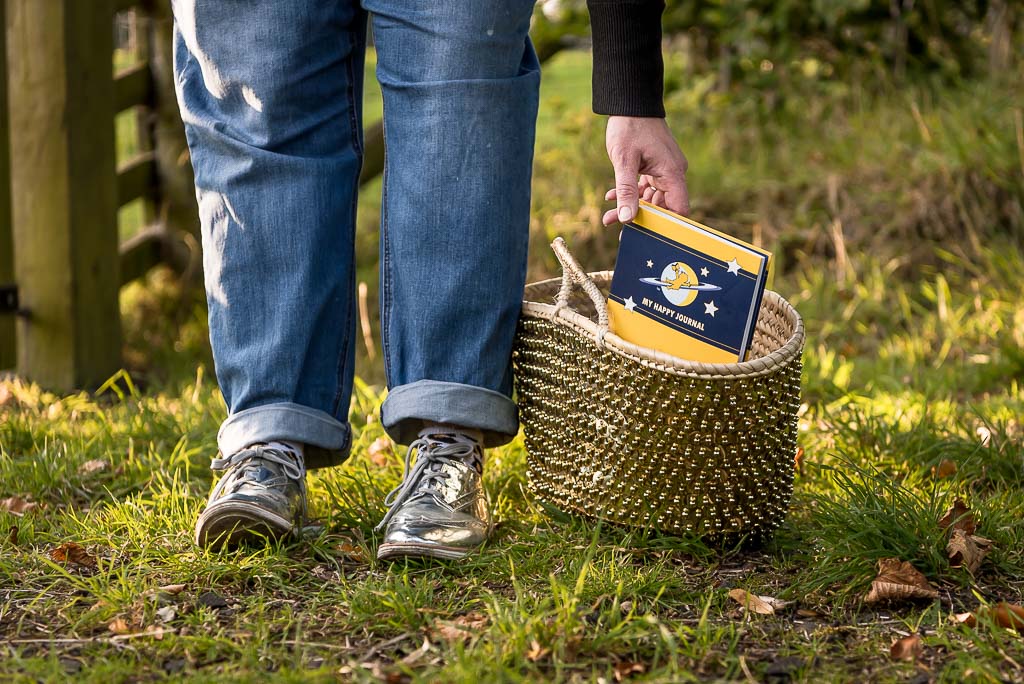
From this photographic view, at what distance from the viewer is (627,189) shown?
5.47ft

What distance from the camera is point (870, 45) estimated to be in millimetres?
4305

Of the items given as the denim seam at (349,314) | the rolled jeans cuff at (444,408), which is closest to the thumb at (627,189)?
the rolled jeans cuff at (444,408)

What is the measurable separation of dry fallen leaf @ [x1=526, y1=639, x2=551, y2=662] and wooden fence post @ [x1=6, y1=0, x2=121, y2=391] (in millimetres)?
1940

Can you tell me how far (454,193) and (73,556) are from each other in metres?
0.82

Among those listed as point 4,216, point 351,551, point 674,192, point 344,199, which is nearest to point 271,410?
point 351,551

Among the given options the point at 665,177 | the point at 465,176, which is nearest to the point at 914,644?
the point at 665,177

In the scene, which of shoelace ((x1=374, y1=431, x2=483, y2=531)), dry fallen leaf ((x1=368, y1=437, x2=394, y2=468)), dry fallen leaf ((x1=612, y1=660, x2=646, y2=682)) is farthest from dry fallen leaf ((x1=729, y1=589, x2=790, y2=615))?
dry fallen leaf ((x1=368, y1=437, x2=394, y2=468))

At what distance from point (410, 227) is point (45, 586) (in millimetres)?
766

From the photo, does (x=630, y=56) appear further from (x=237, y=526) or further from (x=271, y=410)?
(x=237, y=526)

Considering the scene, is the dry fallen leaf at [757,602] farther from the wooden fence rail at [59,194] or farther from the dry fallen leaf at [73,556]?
the wooden fence rail at [59,194]

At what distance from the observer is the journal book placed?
5.28 ft

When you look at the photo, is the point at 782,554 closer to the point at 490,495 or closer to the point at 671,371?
the point at 671,371

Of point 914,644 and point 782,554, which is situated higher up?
point 914,644

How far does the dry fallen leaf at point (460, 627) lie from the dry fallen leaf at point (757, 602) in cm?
36
